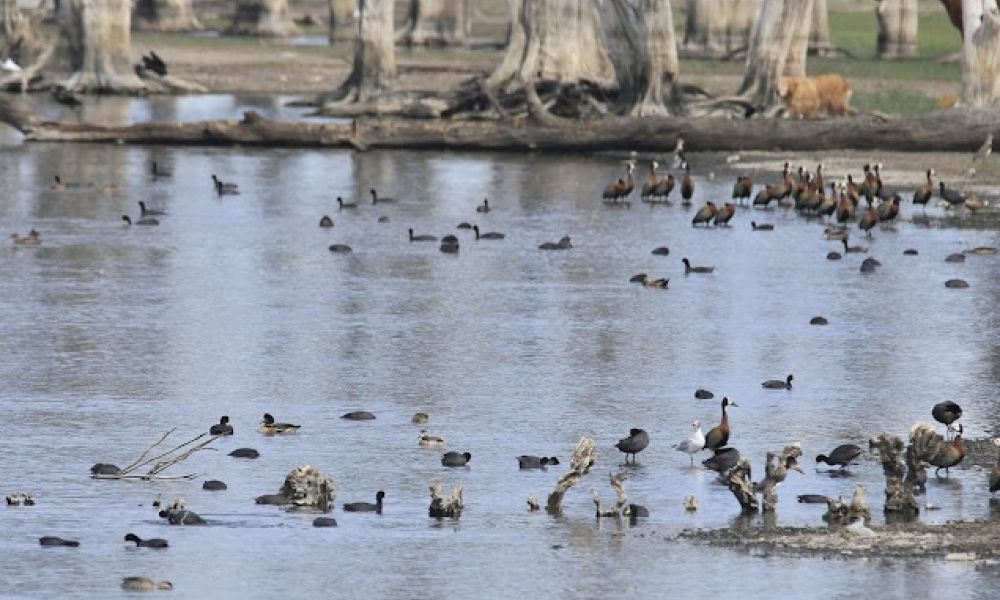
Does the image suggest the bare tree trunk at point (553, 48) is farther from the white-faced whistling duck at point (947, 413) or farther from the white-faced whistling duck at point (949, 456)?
the white-faced whistling duck at point (949, 456)

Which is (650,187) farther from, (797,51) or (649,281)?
(797,51)

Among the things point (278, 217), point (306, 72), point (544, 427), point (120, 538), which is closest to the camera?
point (120, 538)

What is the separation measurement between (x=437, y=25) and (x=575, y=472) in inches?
2195

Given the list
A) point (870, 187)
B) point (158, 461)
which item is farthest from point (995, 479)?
point (870, 187)

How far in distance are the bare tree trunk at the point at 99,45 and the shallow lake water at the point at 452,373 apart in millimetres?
17216

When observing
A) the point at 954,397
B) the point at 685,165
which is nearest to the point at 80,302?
the point at 954,397

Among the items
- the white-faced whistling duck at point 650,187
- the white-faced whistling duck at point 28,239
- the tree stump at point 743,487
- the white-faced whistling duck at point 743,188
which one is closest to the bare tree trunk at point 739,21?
the white-faced whistling duck at point 650,187

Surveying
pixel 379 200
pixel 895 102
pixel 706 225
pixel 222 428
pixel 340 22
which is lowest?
pixel 222 428

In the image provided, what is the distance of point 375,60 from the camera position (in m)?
47.4

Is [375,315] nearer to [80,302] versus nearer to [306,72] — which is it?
[80,302]

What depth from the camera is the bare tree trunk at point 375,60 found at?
4714 cm

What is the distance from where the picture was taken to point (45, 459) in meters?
16.7

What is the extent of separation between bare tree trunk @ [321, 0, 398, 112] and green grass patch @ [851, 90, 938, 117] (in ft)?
30.9

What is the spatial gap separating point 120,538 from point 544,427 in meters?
4.49
